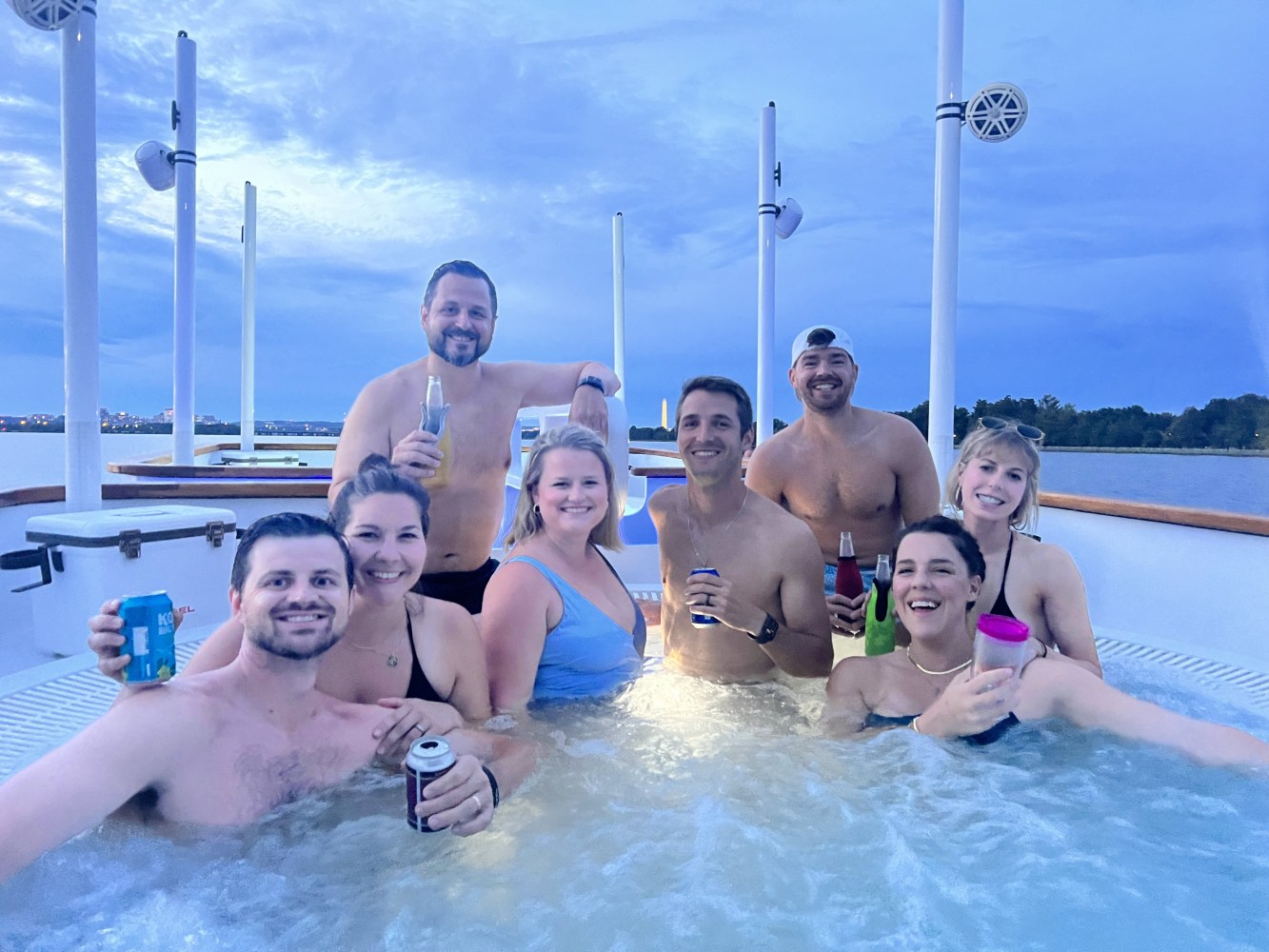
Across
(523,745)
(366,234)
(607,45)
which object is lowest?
(523,745)

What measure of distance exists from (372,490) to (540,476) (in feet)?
1.73

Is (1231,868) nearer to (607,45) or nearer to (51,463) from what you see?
(51,463)

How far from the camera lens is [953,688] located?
1798 millimetres

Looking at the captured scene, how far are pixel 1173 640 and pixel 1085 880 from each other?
2025 millimetres

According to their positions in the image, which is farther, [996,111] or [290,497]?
[290,497]

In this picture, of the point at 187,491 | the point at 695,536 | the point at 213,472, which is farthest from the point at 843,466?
the point at 213,472

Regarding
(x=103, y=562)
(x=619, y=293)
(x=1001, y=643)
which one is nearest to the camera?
(x=1001, y=643)

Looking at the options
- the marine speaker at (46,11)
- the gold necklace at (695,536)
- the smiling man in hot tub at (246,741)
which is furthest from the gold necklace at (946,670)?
the marine speaker at (46,11)

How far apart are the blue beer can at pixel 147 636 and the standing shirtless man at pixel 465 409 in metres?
0.93

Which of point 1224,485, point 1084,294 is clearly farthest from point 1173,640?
point 1084,294

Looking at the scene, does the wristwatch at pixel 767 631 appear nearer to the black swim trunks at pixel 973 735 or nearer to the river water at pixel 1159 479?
the black swim trunks at pixel 973 735

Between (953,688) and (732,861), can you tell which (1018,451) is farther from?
(732,861)

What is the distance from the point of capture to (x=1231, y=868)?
170 cm

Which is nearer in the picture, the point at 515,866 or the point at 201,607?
the point at 515,866
